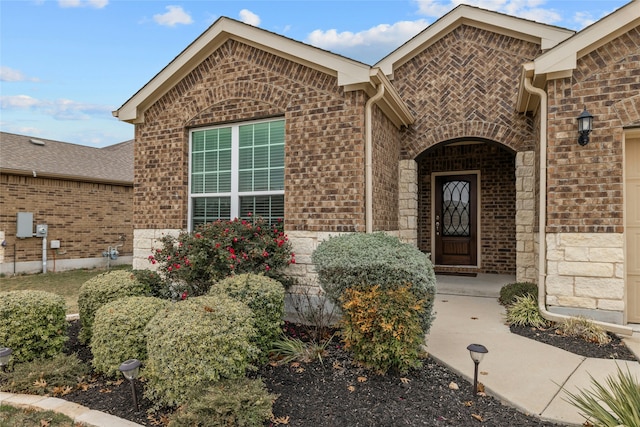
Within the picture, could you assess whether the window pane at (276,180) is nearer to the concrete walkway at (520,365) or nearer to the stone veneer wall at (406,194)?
the stone veneer wall at (406,194)

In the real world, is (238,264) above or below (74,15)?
below

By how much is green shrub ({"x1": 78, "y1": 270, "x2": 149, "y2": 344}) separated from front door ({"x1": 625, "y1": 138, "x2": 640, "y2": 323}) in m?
6.37

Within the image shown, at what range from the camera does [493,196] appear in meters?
8.77

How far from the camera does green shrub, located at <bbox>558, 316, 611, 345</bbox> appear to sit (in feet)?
14.2

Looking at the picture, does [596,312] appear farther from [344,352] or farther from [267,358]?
[267,358]

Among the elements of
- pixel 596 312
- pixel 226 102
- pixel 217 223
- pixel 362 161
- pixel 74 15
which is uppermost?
pixel 74 15

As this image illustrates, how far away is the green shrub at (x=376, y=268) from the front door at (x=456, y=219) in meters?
5.23

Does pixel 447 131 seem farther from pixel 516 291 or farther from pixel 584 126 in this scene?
pixel 516 291

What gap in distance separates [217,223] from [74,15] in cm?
623

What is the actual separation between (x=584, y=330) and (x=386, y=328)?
9.32 feet

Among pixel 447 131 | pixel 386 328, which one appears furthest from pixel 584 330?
pixel 447 131

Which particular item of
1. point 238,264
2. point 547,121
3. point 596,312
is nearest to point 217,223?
point 238,264

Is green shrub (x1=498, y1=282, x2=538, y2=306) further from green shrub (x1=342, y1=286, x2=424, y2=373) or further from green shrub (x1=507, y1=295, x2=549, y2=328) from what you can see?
green shrub (x1=342, y1=286, x2=424, y2=373)

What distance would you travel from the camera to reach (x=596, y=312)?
4.74 meters
